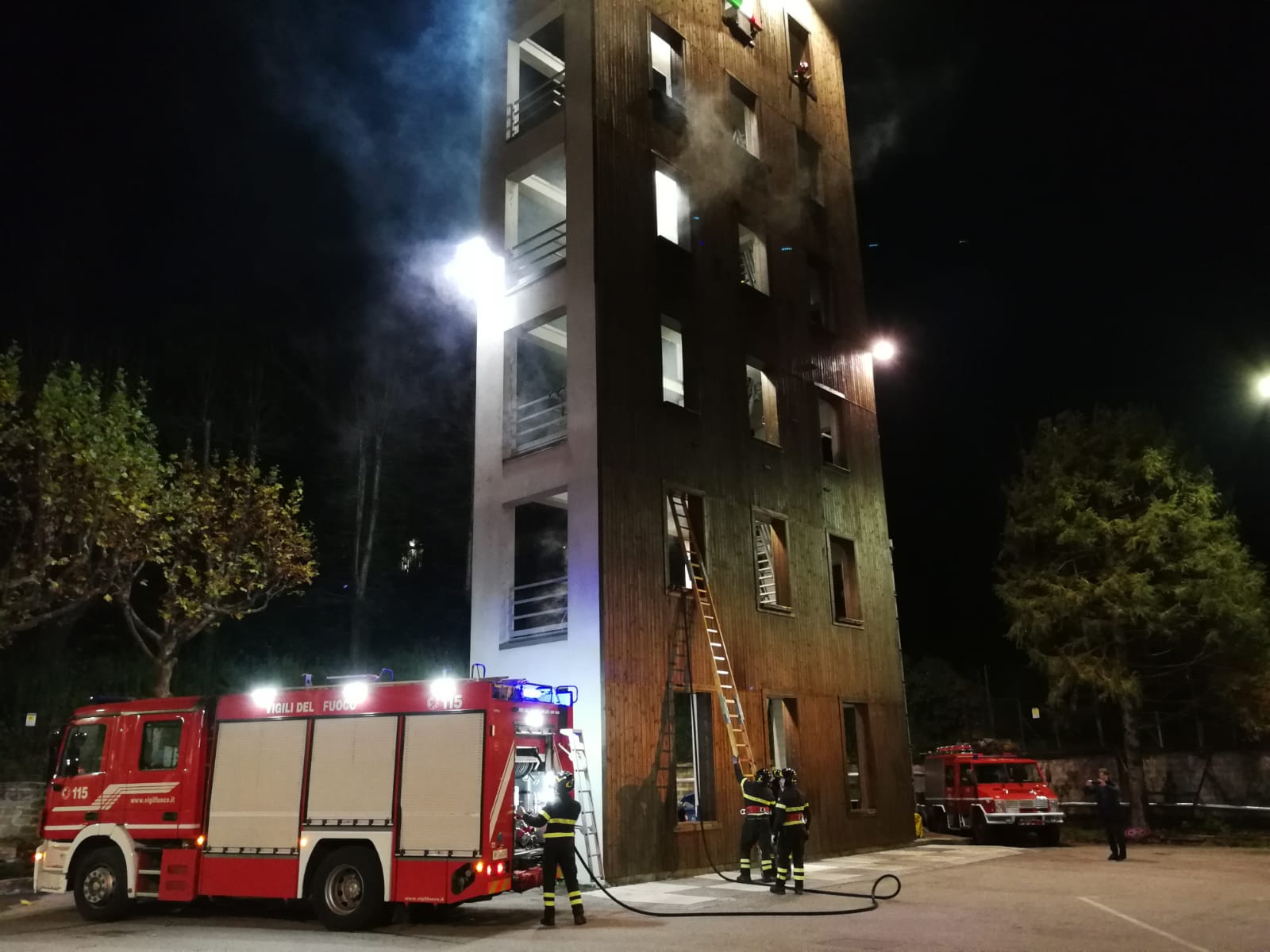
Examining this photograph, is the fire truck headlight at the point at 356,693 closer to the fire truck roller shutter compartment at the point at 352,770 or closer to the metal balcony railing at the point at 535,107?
the fire truck roller shutter compartment at the point at 352,770

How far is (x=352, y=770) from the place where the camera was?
1089 centimetres

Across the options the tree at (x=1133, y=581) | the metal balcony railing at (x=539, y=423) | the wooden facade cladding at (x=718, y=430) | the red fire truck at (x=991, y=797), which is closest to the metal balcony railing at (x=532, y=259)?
the wooden facade cladding at (x=718, y=430)

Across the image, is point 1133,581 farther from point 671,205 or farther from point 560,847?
point 560,847

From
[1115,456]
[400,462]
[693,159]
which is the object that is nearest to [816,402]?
[693,159]

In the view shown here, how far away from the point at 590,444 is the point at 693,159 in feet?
23.6

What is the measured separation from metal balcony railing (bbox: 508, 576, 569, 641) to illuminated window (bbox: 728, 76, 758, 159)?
35.3ft

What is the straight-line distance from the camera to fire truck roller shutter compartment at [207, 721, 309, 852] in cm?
1102

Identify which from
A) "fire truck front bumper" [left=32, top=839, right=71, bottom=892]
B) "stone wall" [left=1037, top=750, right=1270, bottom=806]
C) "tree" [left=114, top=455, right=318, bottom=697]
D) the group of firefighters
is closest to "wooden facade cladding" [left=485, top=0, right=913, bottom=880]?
the group of firefighters

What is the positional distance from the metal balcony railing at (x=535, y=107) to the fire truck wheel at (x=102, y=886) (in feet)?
45.4

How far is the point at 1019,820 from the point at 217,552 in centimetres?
1834

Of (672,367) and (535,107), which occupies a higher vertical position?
(535,107)

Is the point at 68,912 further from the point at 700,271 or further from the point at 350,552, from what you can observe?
the point at 350,552

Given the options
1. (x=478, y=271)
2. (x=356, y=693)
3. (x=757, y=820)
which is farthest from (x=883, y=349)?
(x=356, y=693)

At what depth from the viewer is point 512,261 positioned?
17844mm
